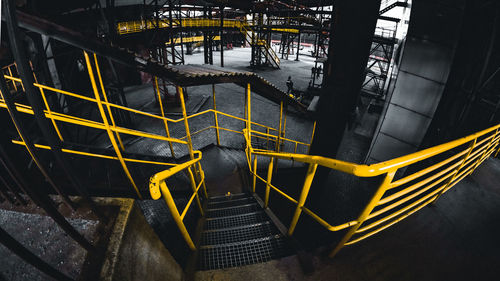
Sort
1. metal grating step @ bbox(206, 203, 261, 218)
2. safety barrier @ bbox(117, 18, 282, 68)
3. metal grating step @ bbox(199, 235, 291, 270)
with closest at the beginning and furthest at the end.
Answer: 1. metal grating step @ bbox(199, 235, 291, 270)
2. metal grating step @ bbox(206, 203, 261, 218)
3. safety barrier @ bbox(117, 18, 282, 68)

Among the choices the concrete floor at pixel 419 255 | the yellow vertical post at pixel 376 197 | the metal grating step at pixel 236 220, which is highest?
the yellow vertical post at pixel 376 197

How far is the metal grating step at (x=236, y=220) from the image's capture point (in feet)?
10.7

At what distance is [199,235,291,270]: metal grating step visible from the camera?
2.41 meters

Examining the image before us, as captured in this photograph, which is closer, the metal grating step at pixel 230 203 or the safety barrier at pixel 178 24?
the metal grating step at pixel 230 203

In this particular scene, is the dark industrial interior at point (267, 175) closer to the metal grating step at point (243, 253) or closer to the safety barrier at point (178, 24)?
the metal grating step at point (243, 253)

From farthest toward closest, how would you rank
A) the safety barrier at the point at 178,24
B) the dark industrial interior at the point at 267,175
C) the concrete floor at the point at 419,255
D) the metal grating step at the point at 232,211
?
the safety barrier at the point at 178,24 → the metal grating step at the point at 232,211 → the concrete floor at the point at 419,255 → the dark industrial interior at the point at 267,175

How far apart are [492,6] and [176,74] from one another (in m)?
6.87

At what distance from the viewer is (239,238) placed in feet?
9.20

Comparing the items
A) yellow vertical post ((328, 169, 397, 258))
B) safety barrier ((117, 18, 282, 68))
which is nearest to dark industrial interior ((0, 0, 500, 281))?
yellow vertical post ((328, 169, 397, 258))

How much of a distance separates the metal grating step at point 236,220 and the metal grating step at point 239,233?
24 centimetres

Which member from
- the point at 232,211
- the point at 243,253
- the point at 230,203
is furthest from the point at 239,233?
the point at 230,203

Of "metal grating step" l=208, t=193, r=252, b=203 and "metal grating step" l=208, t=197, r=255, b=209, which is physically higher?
"metal grating step" l=208, t=197, r=255, b=209

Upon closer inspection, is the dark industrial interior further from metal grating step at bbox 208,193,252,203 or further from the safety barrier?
the safety barrier

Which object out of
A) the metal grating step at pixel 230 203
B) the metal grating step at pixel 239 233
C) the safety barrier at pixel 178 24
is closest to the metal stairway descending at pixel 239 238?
the metal grating step at pixel 239 233
